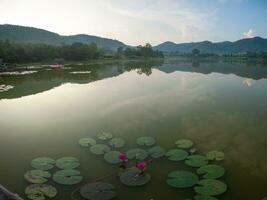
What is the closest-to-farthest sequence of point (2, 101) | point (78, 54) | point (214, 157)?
point (214, 157), point (2, 101), point (78, 54)

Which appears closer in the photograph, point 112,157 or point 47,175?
point 47,175

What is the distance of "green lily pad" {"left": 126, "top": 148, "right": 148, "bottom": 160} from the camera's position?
988 cm

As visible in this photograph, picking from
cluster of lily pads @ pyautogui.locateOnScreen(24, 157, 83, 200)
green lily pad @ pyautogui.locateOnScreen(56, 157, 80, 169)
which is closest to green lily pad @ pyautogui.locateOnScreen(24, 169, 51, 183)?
cluster of lily pads @ pyautogui.locateOnScreen(24, 157, 83, 200)

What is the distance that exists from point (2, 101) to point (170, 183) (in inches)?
694

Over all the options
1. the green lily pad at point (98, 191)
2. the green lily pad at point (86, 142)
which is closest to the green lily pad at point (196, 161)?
the green lily pad at point (98, 191)

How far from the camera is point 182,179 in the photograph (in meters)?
8.33

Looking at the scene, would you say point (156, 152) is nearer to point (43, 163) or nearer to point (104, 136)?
point (104, 136)

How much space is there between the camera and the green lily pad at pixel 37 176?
27.3 feet

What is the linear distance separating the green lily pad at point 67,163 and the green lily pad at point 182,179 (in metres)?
3.09

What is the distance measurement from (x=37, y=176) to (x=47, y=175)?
28 cm

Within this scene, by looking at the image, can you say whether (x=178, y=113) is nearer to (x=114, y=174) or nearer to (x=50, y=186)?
(x=114, y=174)

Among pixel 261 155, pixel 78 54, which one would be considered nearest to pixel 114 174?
pixel 261 155

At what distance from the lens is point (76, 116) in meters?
16.5

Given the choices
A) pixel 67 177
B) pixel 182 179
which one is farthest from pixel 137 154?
pixel 67 177
